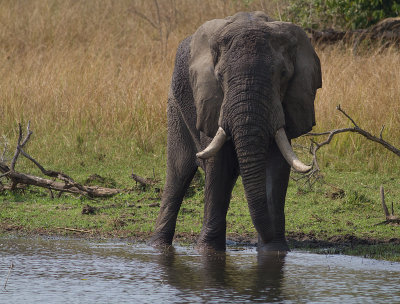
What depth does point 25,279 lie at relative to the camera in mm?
5512

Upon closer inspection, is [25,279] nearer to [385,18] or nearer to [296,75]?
[296,75]

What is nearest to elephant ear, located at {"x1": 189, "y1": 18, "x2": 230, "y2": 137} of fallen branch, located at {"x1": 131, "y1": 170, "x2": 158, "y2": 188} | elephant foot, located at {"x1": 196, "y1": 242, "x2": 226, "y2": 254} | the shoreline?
elephant foot, located at {"x1": 196, "y1": 242, "x2": 226, "y2": 254}

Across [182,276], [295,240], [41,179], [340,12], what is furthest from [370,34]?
[182,276]

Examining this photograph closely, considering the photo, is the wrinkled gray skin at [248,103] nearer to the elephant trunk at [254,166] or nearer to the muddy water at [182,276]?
the elephant trunk at [254,166]

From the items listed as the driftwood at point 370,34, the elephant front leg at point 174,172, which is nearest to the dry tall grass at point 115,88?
the driftwood at point 370,34

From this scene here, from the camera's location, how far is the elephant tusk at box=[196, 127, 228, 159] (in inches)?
229

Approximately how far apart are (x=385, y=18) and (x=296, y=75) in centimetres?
900

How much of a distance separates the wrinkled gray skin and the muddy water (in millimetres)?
306

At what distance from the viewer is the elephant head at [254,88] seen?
5.66m

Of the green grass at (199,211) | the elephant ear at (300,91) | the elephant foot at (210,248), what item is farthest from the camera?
the green grass at (199,211)

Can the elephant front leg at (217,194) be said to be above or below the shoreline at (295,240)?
above

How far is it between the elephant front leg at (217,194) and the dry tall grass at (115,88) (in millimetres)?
3862

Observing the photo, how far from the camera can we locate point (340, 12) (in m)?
14.9

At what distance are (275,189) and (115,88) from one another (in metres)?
6.04
